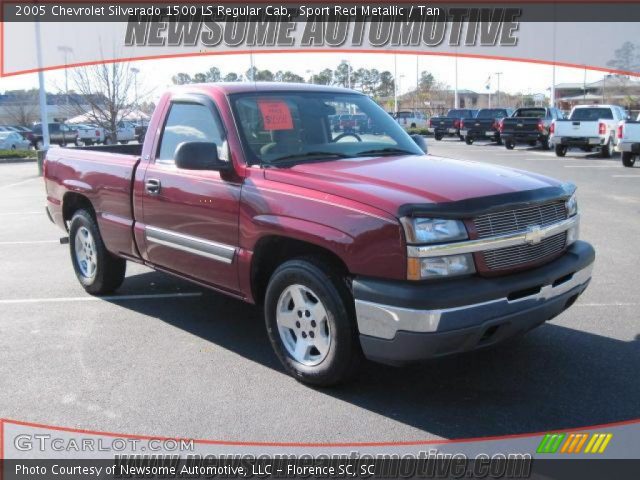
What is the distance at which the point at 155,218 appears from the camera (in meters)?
5.25

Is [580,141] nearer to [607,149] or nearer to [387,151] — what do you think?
[607,149]

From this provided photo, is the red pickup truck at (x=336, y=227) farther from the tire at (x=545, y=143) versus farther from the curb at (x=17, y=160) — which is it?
the curb at (x=17, y=160)

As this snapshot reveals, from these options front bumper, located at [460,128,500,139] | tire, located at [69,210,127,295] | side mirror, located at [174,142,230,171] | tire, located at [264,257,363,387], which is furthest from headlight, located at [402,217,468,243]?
front bumper, located at [460,128,500,139]

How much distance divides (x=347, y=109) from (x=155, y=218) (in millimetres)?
1794

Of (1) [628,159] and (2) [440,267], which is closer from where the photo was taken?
(2) [440,267]

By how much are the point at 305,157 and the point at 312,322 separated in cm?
124

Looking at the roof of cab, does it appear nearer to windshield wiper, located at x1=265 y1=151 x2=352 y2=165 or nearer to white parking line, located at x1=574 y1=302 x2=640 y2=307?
windshield wiper, located at x1=265 y1=151 x2=352 y2=165

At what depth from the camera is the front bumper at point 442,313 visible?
348 centimetres

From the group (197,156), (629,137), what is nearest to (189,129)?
(197,156)

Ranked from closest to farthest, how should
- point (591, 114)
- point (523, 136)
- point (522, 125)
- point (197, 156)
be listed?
point (197, 156), point (591, 114), point (522, 125), point (523, 136)

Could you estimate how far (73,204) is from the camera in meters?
6.68

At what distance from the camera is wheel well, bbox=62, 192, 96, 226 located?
21.2ft

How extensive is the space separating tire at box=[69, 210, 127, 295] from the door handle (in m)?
1.19


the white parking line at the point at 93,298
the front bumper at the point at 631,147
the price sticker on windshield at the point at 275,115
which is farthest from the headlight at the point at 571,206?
the front bumper at the point at 631,147
